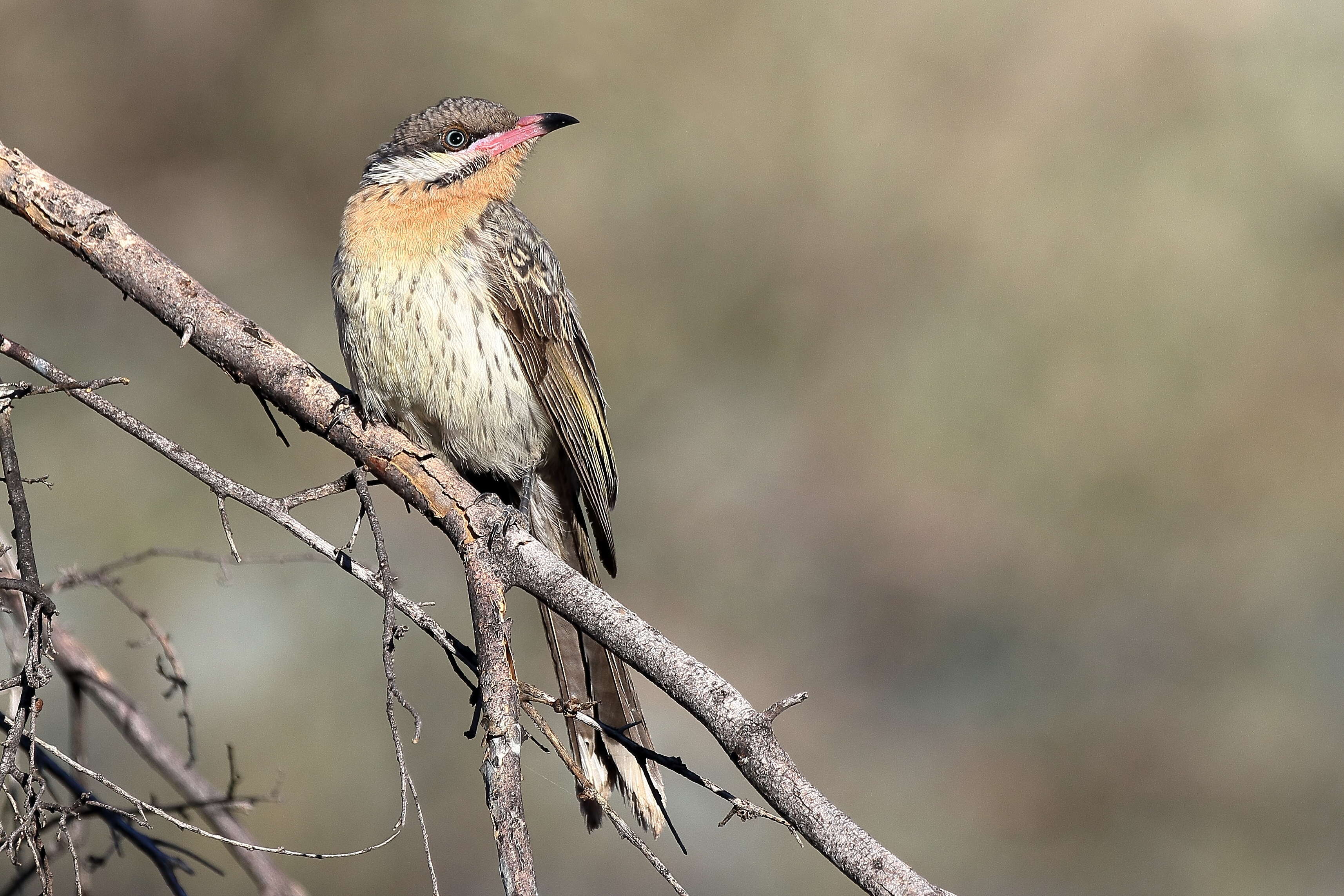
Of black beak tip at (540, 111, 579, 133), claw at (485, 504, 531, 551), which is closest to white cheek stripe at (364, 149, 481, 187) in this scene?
black beak tip at (540, 111, 579, 133)

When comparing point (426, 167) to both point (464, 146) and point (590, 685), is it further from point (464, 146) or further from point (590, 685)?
point (590, 685)

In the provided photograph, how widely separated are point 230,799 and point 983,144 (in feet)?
36.7

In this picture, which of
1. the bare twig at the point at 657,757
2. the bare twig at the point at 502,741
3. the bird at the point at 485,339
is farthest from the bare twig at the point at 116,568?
the bird at the point at 485,339

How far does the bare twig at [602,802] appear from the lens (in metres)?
2.22

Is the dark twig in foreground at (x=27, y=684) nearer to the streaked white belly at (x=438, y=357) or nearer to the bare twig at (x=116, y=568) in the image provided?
the bare twig at (x=116, y=568)

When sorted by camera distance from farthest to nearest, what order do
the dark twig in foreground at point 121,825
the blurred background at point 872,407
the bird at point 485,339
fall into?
1. the blurred background at point 872,407
2. the bird at point 485,339
3. the dark twig in foreground at point 121,825

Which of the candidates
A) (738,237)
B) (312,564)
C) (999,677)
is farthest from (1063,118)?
(312,564)

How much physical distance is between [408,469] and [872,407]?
8.86 m

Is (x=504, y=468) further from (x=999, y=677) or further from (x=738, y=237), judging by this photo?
(x=738, y=237)

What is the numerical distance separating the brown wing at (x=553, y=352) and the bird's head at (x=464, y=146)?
0.15 metres

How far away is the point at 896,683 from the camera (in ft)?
Answer: 32.8

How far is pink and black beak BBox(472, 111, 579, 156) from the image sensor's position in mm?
4473

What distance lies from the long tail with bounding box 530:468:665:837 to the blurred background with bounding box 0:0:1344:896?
3736 mm

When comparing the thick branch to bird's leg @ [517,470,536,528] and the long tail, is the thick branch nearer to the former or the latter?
the long tail
